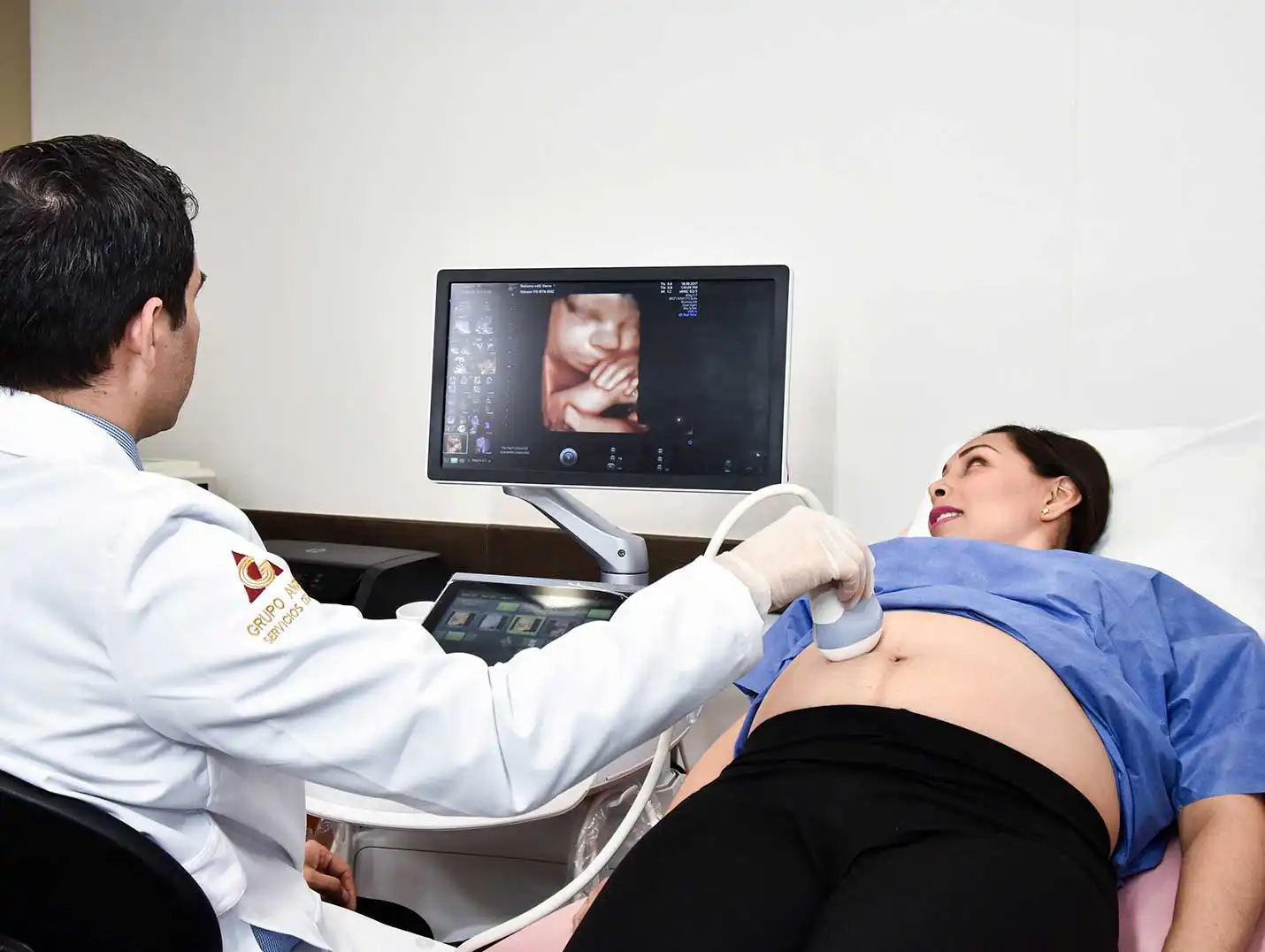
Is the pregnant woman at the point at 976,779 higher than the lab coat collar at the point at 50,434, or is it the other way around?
the lab coat collar at the point at 50,434

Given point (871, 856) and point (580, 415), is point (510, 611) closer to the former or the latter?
point (580, 415)

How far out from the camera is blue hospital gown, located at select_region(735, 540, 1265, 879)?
1151 mm

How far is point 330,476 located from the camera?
7.59 ft

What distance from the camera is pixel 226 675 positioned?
2.29 feet

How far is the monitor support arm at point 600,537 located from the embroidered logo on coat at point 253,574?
3.35 ft

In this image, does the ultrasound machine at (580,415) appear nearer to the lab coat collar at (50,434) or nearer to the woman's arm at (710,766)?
the woman's arm at (710,766)

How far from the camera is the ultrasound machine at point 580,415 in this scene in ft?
5.41

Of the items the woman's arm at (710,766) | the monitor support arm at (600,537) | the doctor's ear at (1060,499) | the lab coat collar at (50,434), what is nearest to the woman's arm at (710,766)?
the woman's arm at (710,766)

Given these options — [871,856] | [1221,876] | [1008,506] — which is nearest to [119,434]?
[871,856]

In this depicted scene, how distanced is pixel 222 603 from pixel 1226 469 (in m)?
1.40

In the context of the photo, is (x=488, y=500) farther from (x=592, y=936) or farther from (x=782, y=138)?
(x=592, y=936)

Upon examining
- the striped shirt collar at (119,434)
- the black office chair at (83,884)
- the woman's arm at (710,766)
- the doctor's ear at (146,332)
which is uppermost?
the doctor's ear at (146,332)

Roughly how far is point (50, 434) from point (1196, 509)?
1.43 metres

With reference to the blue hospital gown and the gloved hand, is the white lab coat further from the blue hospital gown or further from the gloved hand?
the blue hospital gown
